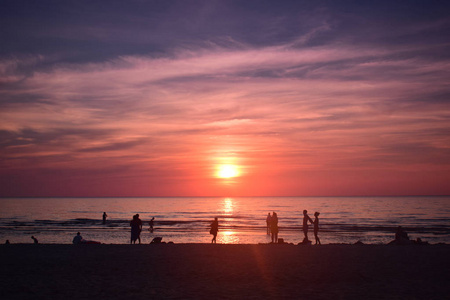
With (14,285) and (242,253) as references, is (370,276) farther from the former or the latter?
(14,285)

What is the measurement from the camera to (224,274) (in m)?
12.7

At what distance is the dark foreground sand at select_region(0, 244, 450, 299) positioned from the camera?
970 cm

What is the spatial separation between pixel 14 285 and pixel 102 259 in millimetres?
5993

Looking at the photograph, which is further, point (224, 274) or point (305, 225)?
point (305, 225)

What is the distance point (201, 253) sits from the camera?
61.5ft

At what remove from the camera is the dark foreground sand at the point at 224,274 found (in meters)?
9.70

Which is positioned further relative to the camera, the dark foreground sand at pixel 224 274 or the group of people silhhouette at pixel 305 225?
the group of people silhhouette at pixel 305 225

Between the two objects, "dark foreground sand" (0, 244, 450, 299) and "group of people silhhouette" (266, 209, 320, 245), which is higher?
"group of people silhhouette" (266, 209, 320, 245)

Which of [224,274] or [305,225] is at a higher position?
[305,225]

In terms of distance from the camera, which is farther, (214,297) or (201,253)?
(201,253)

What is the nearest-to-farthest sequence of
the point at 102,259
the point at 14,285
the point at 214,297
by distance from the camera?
the point at 214,297 → the point at 14,285 → the point at 102,259

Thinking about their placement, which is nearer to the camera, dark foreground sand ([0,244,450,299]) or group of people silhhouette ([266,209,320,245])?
dark foreground sand ([0,244,450,299])

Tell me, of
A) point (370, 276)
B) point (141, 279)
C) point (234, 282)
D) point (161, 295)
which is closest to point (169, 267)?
point (141, 279)

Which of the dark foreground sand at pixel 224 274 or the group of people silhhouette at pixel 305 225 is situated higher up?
the group of people silhhouette at pixel 305 225
